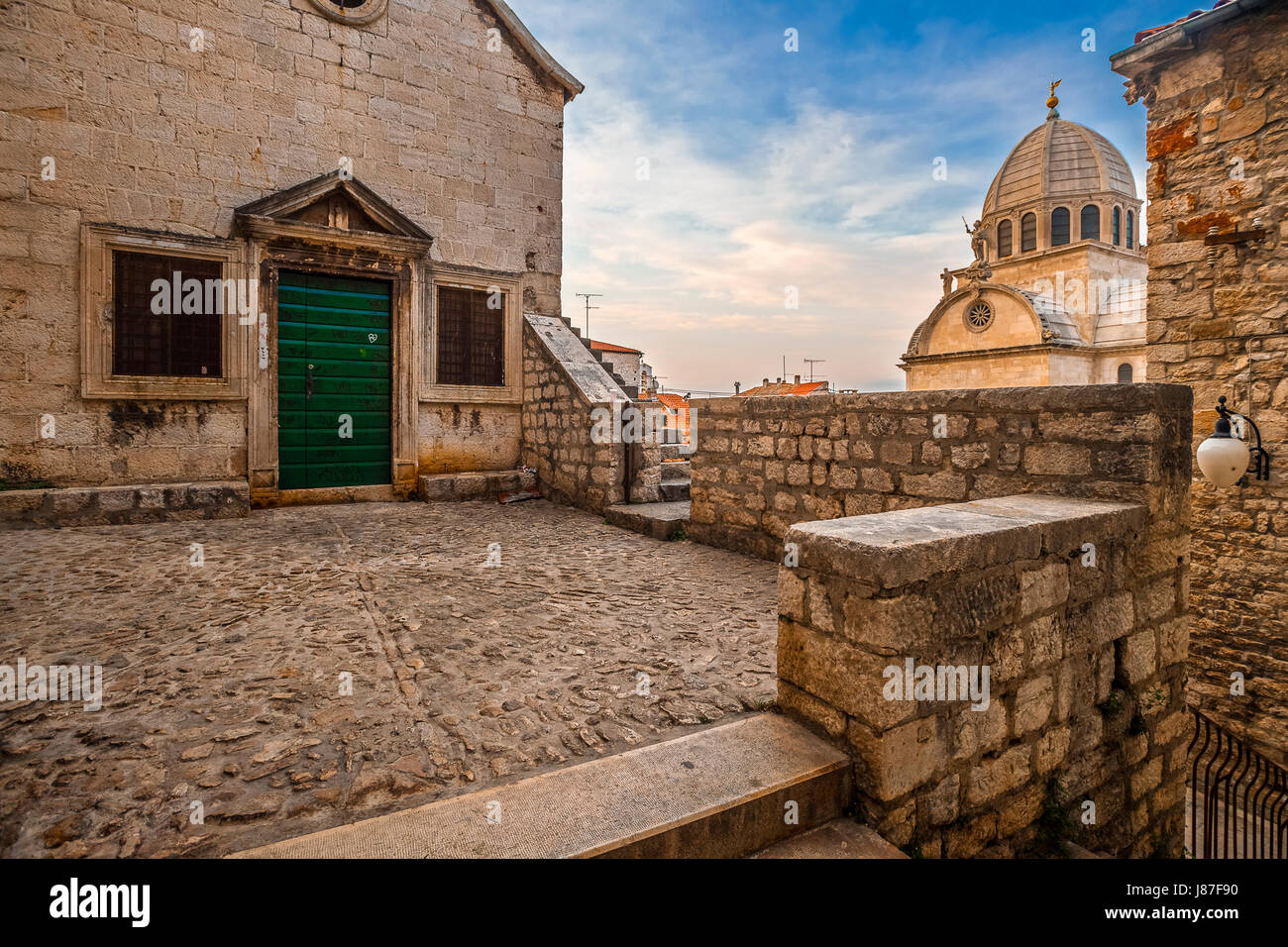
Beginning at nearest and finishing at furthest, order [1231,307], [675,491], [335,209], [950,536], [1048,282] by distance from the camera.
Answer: [950,536]
[1231,307]
[335,209]
[675,491]
[1048,282]

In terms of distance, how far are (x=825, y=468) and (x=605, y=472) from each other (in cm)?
297

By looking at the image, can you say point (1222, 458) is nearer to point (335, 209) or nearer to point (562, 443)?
point (562, 443)

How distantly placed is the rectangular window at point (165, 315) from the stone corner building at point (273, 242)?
0.8 inches

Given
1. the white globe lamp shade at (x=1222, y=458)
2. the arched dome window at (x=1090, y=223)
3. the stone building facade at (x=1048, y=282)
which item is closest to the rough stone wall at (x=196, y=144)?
the white globe lamp shade at (x=1222, y=458)

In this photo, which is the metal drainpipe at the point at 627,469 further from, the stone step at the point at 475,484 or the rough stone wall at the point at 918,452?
the stone step at the point at 475,484

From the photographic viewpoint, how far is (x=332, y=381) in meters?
7.78

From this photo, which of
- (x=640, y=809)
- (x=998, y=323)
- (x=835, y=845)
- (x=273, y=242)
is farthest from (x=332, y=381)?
(x=998, y=323)

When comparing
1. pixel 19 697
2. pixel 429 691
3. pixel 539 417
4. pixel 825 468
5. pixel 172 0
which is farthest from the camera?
pixel 539 417

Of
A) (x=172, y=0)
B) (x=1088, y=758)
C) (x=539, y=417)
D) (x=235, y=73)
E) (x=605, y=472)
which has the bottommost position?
(x=1088, y=758)

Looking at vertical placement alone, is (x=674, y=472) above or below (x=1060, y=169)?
below

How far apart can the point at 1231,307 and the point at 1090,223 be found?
28.6m

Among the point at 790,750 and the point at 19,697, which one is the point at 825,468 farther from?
the point at 19,697

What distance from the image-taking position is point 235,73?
6949 millimetres

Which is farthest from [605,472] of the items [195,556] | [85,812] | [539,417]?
[85,812]
